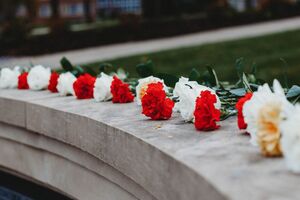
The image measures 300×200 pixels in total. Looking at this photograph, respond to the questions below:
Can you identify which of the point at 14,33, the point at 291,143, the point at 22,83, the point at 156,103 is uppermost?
the point at 291,143

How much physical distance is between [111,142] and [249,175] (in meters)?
0.96

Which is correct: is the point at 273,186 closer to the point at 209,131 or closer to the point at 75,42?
the point at 209,131

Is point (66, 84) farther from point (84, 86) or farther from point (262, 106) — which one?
point (262, 106)

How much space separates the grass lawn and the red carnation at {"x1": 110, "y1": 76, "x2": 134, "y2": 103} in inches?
185

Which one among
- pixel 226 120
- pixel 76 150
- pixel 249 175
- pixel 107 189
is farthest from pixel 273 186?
pixel 76 150

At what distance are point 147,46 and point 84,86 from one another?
10.2 metres

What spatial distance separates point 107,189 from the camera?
285cm

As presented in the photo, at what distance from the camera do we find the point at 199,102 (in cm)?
246

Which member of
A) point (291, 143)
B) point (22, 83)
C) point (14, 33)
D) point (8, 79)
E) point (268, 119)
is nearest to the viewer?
point (291, 143)

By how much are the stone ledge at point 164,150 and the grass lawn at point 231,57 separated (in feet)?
16.2

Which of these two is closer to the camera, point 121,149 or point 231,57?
point 121,149

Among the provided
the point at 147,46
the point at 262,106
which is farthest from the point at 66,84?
the point at 147,46

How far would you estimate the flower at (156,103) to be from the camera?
275cm

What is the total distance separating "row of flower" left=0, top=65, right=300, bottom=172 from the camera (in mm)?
1949
